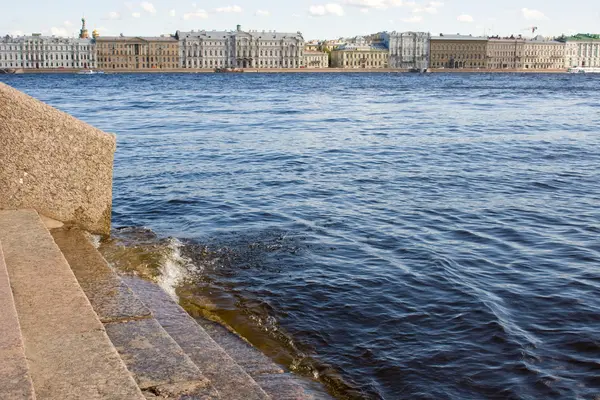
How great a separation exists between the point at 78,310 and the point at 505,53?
149777 millimetres

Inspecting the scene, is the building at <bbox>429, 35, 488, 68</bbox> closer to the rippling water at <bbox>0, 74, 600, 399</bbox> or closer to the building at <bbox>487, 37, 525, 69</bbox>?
the building at <bbox>487, 37, 525, 69</bbox>

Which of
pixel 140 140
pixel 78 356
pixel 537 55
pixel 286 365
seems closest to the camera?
pixel 78 356

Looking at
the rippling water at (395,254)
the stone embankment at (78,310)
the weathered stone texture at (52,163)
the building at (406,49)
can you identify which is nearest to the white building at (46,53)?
the building at (406,49)

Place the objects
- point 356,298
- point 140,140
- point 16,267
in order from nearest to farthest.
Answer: point 16,267
point 356,298
point 140,140

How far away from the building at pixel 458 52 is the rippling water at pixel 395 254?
12989 centimetres

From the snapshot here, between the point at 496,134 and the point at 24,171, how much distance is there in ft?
50.2

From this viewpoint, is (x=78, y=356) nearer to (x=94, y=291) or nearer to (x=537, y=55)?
(x=94, y=291)

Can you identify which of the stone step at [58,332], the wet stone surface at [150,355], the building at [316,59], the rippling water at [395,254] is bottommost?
the rippling water at [395,254]

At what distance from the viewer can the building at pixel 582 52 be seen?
151 metres

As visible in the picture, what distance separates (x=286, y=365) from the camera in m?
3.90

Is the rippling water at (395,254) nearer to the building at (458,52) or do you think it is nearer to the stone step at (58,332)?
the stone step at (58,332)

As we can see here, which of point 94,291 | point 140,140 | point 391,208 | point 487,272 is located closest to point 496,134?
point 140,140

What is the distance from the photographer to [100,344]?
2666mm

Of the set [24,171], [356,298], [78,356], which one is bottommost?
[356,298]
